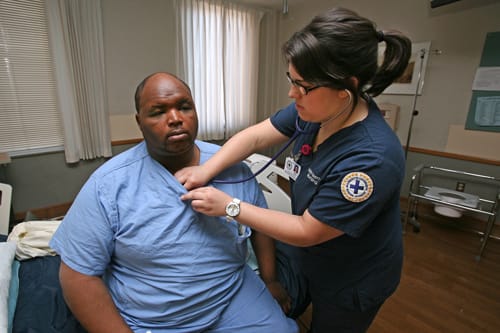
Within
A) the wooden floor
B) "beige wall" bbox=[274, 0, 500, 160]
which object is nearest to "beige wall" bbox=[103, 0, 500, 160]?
"beige wall" bbox=[274, 0, 500, 160]

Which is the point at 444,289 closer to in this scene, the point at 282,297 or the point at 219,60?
the point at 282,297

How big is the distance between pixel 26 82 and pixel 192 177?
246 cm

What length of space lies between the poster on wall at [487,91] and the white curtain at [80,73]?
11.5 feet

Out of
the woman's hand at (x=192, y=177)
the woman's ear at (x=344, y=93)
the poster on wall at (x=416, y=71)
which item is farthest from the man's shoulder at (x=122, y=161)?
the poster on wall at (x=416, y=71)

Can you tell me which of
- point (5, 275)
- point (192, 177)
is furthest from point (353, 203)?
point (5, 275)

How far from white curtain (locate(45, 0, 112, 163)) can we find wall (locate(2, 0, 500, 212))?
0.38 ft

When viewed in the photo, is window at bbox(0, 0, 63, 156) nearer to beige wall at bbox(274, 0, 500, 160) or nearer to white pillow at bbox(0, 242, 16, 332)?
white pillow at bbox(0, 242, 16, 332)

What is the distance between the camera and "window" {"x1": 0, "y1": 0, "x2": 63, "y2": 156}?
2.28m

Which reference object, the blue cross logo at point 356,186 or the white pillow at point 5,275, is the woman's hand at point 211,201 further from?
the white pillow at point 5,275

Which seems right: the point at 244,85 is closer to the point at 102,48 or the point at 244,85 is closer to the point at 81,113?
the point at 102,48

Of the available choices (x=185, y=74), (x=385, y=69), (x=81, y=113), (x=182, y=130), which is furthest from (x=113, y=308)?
(x=185, y=74)

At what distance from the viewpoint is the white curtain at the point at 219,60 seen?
10.3 ft

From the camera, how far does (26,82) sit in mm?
2400

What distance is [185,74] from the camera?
10.5ft
